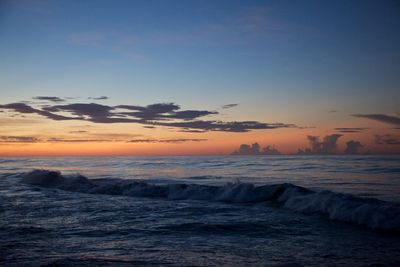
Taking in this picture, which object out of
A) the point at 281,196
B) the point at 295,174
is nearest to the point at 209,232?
the point at 281,196

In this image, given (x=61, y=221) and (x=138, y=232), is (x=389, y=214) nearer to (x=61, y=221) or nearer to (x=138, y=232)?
(x=138, y=232)

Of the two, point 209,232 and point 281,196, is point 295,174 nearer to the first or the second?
point 281,196

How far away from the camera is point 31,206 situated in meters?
14.1

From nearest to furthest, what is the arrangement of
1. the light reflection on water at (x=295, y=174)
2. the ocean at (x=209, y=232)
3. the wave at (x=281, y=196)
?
1. the ocean at (x=209, y=232)
2. the wave at (x=281, y=196)
3. the light reflection on water at (x=295, y=174)

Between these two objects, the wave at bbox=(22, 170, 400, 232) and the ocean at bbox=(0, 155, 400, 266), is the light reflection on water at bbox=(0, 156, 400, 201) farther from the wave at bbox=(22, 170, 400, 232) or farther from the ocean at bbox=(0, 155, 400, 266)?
the ocean at bbox=(0, 155, 400, 266)

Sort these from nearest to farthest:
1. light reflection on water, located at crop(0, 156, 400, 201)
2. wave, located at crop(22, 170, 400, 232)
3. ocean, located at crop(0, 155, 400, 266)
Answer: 1. ocean, located at crop(0, 155, 400, 266)
2. wave, located at crop(22, 170, 400, 232)
3. light reflection on water, located at crop(0, 156, 400, 201)

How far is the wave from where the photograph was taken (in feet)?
35.5

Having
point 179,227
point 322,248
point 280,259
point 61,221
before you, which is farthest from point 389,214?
point 61,221

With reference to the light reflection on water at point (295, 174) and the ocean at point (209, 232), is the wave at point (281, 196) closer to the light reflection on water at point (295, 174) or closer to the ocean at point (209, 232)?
the ocean at point (209, 232)

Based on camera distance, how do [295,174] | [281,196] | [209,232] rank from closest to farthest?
[209,232] < [281,196] < [295,174]

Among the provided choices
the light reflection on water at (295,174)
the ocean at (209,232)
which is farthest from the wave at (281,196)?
the light reflection on water at (295,174)

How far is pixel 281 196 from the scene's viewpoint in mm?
15922

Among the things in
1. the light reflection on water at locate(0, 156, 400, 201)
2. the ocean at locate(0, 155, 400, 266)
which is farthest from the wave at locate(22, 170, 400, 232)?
the light reflection on water at locate(0, 156, 400, 201)

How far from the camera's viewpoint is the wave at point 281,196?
10.8 meters
